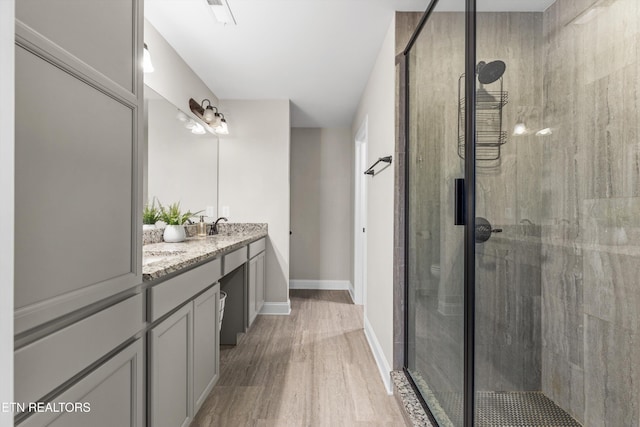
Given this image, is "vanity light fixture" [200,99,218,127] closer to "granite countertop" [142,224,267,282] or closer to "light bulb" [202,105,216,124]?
"light bulb" [202,105,216,124]

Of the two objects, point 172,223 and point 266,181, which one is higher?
point 266,181

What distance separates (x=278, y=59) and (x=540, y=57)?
195 centimetres

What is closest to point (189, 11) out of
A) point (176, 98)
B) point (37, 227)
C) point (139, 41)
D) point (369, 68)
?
point (176, 98)

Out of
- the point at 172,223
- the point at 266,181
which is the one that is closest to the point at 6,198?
the point at 172,223

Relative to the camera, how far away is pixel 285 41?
8.11ft

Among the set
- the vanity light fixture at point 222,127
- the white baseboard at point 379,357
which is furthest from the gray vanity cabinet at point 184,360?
the vanity light fixture at point 222,127

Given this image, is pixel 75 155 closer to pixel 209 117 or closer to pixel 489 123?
pixel 489 123

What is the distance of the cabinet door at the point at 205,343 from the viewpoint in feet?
5.66

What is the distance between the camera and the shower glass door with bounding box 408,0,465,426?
1485 mm

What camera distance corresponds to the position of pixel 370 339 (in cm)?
291

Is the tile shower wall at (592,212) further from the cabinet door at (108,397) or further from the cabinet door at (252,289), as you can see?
the cabinet door at (252,289)

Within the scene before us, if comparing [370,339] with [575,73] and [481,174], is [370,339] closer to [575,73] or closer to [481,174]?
[481,174]

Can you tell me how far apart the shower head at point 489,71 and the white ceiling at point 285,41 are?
0.68ft

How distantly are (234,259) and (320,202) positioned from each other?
106 inches
